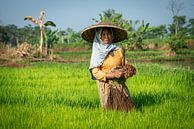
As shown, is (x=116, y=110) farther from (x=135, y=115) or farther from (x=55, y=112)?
(x=55, y=112)

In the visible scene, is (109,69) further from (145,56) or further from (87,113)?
(145,56)

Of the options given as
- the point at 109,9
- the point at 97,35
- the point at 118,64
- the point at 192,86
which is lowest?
the point at 192,86

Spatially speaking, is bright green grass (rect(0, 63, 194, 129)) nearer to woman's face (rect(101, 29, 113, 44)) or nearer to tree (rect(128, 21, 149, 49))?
woman's face (rect(101, 29, 113, 44))

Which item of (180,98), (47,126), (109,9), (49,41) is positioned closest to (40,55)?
(49,41)

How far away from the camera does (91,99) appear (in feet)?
19.1

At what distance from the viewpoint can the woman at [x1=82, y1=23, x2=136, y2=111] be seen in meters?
4.69

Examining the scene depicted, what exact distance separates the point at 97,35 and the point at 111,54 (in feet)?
1.08

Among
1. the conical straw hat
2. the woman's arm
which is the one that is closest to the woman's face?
the conical straw hat

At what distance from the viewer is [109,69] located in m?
4.79

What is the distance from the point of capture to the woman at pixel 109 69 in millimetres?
4691

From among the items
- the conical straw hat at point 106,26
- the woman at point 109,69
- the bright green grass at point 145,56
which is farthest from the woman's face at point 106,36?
the bright green grass at point 145,56

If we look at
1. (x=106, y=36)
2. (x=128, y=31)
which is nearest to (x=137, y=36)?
(x=128, y=31)

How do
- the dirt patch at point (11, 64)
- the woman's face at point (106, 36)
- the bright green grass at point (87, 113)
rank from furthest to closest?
the dirt patch at point (11, 64), the woman's face at point (106, 36), the bright green grass at point (87, 113)

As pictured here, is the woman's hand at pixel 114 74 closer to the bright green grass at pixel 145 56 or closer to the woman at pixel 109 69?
the woman at pixel 109 69
